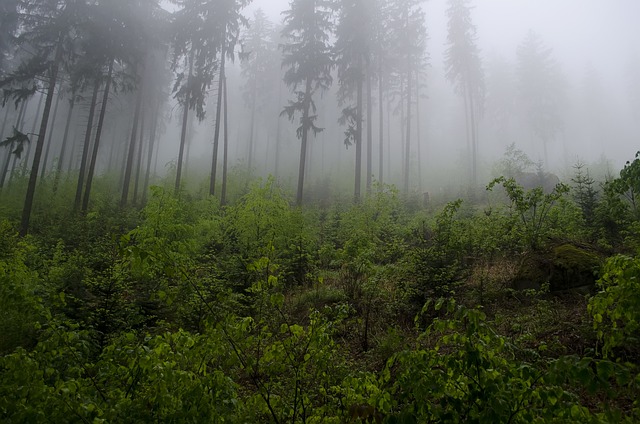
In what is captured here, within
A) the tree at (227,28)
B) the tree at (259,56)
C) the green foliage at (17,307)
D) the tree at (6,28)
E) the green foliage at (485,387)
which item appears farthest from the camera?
the tree at (259,56)

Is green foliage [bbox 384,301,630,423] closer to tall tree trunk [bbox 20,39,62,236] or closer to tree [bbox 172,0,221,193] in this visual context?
tall tree trunk [bbox 20,39,62,236]

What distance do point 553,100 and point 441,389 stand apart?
48.4m

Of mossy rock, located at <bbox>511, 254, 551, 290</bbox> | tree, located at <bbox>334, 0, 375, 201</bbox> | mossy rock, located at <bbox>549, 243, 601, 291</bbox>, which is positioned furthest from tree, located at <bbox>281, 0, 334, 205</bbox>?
mossy rock, located at <bbox>549, 243, 601, 291</bbox>

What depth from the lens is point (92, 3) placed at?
20.4 m

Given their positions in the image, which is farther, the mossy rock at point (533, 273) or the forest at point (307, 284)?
the mossy rock at point (533, 273)

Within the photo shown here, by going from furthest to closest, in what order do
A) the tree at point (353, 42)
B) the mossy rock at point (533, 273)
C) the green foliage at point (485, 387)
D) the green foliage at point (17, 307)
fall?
the tree at point (353, 42), the mossy rock at point (533, 273), the green foliage at point (17, 307), the green foliage at point (485, 387)

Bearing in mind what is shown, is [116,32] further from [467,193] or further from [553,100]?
[553,100]

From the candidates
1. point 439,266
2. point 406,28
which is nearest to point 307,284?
point 439,266

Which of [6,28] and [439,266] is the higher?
[6,28]

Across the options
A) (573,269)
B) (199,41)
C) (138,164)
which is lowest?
(573,269)

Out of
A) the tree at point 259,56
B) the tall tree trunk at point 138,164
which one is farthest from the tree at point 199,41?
the tree at point 259,56

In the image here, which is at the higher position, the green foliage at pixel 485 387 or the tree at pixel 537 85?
the tree at pixel 537 85

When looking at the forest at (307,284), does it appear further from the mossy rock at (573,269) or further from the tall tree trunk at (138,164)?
the tall tree trunk at (138,164)

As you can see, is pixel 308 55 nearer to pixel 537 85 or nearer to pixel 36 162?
pixel 36 162
